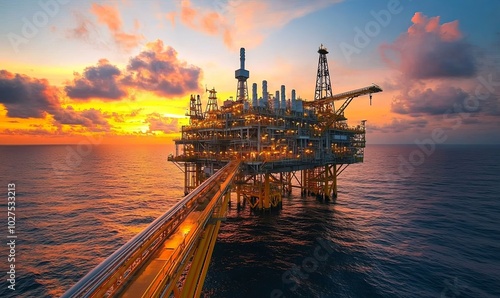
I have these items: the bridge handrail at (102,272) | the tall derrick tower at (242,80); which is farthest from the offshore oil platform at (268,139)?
the bridge handrail at (102,272)

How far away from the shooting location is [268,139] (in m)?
49.9

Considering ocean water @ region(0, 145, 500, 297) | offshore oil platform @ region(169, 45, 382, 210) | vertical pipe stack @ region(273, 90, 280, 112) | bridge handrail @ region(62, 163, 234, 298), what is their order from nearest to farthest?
bridge handrail @ region(62, 163, 234, 298) → ocean water @ region(0, 145, 500, 297) → offshore oil platform @ region(169, 45, 382, 210) → vertical pipe stack @ region(273, 90, 280, 112)

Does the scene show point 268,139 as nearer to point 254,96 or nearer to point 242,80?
point 254,96

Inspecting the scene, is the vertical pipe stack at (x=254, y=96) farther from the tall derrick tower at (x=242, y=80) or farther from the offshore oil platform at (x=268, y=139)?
the tall derrick tower at (x=242, y=80)

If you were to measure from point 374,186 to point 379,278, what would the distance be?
206 feet

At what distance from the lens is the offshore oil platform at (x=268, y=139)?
161 feet

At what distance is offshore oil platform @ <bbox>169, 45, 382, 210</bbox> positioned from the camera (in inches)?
1928

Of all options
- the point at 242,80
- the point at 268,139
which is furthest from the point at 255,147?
the point at 242,80

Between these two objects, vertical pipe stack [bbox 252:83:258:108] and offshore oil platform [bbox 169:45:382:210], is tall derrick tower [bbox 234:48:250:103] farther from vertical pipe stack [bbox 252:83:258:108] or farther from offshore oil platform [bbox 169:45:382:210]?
vertical pipe stack [bbox 252:83:258:108]

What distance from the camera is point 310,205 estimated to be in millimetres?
57281

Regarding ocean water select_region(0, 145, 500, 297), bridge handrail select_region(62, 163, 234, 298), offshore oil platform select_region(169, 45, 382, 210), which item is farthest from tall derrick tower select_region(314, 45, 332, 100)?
bridge handrail select_region(62, 163, 234, 298)

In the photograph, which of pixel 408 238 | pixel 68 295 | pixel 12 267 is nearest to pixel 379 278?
pixel 408 238

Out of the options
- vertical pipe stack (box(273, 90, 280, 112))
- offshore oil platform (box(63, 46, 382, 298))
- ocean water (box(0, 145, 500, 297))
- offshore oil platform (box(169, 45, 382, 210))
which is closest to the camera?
offshore oil platform (box(63, 46, 382, 298))

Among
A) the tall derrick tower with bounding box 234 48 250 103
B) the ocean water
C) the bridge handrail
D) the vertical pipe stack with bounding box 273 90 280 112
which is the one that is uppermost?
the tall derrick tower with bounding box 234 48 250 103
